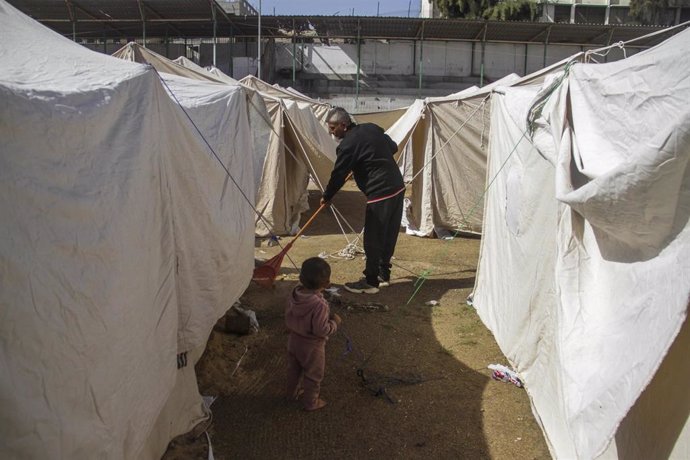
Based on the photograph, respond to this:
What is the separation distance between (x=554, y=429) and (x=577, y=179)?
146 cm

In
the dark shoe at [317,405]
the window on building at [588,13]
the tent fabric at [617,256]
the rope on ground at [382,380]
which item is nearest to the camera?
the tent fabric at [617,256]

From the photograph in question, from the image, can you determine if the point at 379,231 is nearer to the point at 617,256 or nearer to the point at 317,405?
the point at 317,405

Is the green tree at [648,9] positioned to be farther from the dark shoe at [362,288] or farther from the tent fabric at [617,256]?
the tent fabric at [617,256]

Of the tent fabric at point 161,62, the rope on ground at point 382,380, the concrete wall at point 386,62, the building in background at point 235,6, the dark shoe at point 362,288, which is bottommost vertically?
the rope on ground at point 382,380

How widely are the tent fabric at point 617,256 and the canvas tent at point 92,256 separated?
5.82 feet

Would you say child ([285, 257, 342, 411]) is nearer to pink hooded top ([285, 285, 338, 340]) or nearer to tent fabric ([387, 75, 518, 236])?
pink hooded top ([285, 285, 338, 340])

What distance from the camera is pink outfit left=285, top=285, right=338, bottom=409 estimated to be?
3.35m

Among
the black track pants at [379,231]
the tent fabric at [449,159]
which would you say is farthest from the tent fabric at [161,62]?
the black track pants at [379,231]

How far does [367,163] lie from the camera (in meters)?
5.73

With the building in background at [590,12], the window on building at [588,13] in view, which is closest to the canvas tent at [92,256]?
the building in background at [590,12]

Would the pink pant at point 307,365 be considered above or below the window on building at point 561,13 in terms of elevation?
below

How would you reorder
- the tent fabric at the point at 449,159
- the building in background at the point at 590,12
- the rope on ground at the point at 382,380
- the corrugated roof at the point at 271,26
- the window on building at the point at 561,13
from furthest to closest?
the window on building at the point at 561,13 → the building in background at the point at 590,12 → the corrugated roof at the point at 271,26 → the tent fabric at the point at 449,159 → the rope on ground at the point at 382,380

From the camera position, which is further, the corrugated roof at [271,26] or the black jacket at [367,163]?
the corrugated roof at [271,26]

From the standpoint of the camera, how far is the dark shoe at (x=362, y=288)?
5.94 metres
